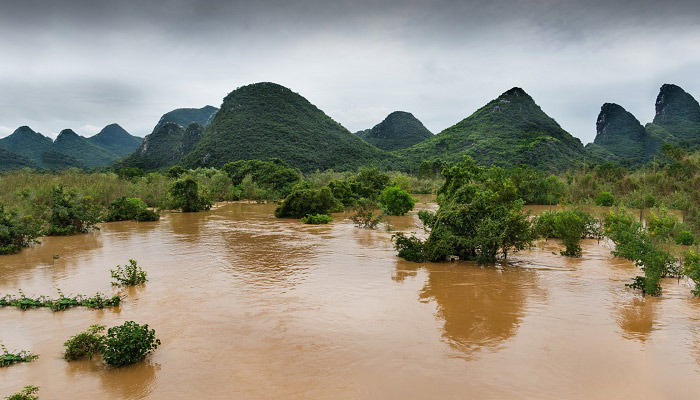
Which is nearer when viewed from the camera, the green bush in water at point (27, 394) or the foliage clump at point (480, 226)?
the green bush in water at point (27, 394)

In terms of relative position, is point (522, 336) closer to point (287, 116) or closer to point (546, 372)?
point (546, 372)

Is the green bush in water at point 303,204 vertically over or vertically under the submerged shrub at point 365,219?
over

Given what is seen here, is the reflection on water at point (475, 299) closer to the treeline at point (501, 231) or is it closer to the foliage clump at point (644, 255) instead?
the treeline at point (501, 231)

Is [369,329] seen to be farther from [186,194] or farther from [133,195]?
[133,195]

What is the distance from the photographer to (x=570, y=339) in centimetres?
736

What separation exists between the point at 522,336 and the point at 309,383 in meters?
4.33

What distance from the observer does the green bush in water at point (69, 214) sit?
19984 millimetres

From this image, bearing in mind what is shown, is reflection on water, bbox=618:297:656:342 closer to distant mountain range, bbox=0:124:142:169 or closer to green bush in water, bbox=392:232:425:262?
green bush in water, bbox=392:232:425:262

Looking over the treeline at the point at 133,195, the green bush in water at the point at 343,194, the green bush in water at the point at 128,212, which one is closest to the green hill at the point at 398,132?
the treeline at the point at 133,195

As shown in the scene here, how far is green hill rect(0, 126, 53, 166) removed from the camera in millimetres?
89750

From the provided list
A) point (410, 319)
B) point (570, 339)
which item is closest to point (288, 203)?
point (410, 319)

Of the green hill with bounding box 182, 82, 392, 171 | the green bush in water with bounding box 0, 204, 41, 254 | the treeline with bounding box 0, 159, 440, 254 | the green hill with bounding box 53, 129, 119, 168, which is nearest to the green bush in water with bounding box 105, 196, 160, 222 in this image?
the treeline with bounding box 0, 159, 440, 254

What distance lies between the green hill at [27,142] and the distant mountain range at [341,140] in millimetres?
192

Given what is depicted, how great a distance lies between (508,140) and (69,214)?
75521mm
